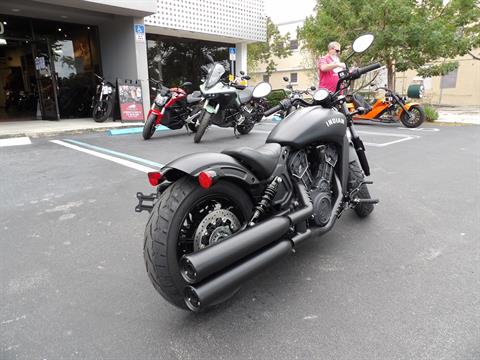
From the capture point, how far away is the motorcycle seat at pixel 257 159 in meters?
2.17

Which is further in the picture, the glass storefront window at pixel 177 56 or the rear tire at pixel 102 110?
the glass storefront window at pixel 177 56

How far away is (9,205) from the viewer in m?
3.82

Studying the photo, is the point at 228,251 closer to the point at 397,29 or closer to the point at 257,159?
the point at 257,159

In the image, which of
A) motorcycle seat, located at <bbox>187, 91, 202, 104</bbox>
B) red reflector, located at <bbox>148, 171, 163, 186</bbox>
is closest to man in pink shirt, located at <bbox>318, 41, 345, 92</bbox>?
motorcycle seat, located at <bbox>187, 91, 202, 104</bbox>

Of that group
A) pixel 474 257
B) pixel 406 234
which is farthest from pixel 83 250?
pixel 474 257

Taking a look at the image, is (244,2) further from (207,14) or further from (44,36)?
(44,36)

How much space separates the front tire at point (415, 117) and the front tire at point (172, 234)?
942cm

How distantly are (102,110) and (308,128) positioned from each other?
957 centimetres

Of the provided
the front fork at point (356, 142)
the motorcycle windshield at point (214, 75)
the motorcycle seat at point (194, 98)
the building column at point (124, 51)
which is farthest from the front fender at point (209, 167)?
the building column at point (124, 51)

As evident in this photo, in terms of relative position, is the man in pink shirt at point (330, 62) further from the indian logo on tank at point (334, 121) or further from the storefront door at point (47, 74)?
the storefront door at point (47, 74)

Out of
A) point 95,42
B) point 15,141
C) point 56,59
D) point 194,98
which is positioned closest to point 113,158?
point 194,98

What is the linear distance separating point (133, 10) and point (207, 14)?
4.61 metres

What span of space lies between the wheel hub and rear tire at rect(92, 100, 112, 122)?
9.57m

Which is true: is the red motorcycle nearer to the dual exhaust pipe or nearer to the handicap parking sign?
the handicap parking sign
